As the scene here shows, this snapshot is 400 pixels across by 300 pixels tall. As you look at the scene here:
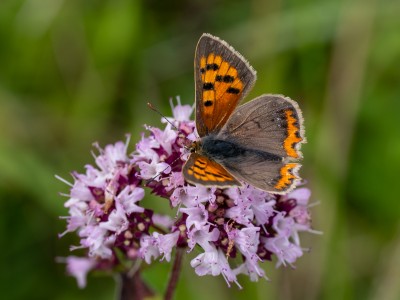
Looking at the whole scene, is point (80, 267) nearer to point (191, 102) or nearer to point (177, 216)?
point (177, 216)

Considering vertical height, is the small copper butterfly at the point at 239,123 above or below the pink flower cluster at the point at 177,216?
Answer: above

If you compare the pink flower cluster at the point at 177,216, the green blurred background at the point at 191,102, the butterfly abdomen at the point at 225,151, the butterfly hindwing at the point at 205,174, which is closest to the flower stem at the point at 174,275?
the pink flower cluster at the point at 177,216

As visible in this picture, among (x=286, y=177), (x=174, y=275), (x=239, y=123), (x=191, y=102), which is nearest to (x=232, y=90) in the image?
(x=239, y=123)

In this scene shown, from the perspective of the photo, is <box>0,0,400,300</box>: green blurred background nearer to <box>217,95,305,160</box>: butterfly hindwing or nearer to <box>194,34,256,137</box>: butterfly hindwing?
<box>217,95,305,160</box>: butterfly hindwing

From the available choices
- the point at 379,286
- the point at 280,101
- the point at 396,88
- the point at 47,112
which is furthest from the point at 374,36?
the point at 47,112

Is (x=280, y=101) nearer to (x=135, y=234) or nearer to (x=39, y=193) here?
(x=135, y=234)

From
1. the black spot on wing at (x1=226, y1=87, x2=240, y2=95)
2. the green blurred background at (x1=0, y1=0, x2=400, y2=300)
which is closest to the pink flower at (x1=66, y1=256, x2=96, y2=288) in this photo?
the green blurred background at (x1=0, y1=0, x2=400, y2=300)

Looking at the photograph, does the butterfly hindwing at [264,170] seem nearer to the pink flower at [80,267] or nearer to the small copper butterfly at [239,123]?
the small copper butterfly at [239,123]

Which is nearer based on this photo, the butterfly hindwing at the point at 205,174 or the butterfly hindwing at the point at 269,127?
the butterfly hindwing at the point at 205,174
